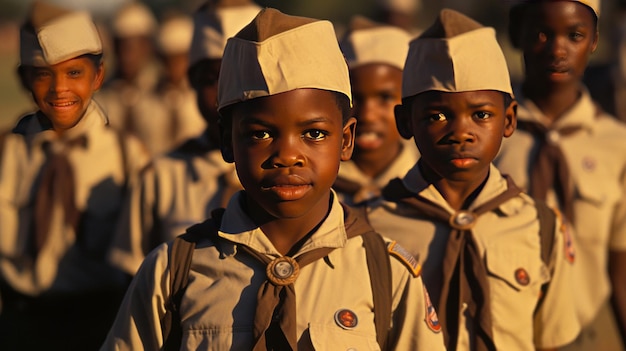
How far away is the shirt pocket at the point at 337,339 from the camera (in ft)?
11.6

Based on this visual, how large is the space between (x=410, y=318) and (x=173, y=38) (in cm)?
869

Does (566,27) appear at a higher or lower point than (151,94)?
higher

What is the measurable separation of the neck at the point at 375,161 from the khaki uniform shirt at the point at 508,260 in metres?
1.34

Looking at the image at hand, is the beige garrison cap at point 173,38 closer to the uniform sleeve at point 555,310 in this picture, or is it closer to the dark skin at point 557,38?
the dark skin at point 557,38

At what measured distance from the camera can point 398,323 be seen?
3662mm

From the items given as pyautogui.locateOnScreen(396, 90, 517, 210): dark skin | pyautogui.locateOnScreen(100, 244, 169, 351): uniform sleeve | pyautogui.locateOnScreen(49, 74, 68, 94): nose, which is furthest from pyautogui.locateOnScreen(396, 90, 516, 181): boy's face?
pyautogui.locateOnScreen(49, 74, 68, 94): nose

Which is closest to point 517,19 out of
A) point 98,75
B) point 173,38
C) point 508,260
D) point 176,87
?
point 508,260

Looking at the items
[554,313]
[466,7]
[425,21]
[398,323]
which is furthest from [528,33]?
[425,21]

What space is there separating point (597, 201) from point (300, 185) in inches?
112

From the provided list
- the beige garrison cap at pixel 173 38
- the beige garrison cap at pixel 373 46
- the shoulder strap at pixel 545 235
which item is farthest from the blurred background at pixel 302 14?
the shoulder strap at pixel 545 235

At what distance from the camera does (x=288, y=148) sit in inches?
136

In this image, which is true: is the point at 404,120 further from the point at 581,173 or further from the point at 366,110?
the point at 581,173

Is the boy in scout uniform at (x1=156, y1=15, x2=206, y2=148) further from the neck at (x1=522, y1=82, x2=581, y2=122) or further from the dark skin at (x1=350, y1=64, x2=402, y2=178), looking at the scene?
the neck at (x1=522, y1=82, x2=581, y2=122)

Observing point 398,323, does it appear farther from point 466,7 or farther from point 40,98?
point 466,7
